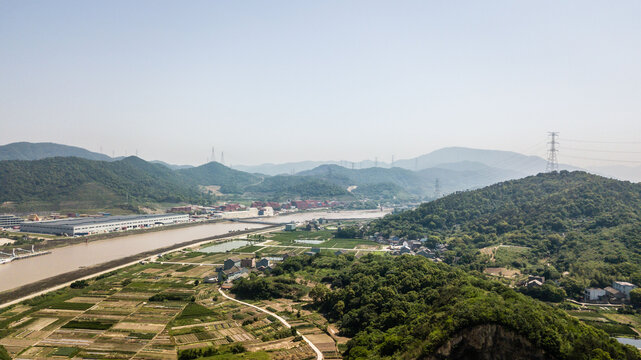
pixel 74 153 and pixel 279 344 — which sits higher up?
pixel 74 153

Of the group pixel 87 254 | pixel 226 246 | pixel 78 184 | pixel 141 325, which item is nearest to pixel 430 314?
pixel 141 325

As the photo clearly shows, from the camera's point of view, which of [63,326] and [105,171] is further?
[105,171]

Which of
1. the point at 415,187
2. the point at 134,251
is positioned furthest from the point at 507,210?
the point at 415,187

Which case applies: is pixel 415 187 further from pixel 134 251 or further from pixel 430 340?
pixel 430 340

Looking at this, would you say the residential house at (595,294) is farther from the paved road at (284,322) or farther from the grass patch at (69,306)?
the grass patch at (69,306)

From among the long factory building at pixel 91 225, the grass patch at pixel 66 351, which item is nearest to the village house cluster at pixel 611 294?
the grass patch at pixel 66 351

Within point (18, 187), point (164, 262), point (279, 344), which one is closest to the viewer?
point (279, 344)

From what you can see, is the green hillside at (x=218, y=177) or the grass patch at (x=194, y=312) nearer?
the grass patch at (x=194, y=312)

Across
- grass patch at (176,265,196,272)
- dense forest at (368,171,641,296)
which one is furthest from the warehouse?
dense forest at (368,171,641,296)

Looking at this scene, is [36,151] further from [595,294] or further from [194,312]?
[595,294]
